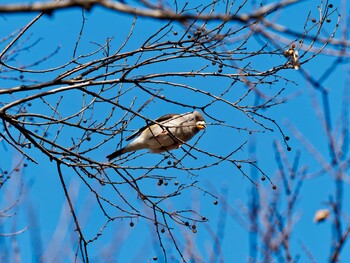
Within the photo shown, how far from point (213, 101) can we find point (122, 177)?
980 millimetres

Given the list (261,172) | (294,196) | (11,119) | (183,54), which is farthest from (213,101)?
(294,196)

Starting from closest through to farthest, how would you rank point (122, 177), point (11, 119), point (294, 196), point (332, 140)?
1. point (332, 140)
2. point (294, 196)
3. point (11, 119)
4. point (122, 177)

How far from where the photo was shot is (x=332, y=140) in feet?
9.19

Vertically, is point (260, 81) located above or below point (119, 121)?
below

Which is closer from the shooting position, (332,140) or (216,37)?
(332,140)

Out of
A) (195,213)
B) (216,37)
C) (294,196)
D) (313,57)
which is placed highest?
(216,37)

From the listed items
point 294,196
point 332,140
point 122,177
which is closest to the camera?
point 332,140

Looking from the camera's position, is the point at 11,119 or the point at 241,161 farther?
the point at 241,161

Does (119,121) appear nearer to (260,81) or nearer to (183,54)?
(183,54)

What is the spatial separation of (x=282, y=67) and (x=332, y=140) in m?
2.40

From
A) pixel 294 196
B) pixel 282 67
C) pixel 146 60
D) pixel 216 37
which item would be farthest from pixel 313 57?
pixel 294 196

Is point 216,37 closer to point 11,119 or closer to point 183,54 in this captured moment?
point 183,54

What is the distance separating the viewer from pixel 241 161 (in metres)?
5.30

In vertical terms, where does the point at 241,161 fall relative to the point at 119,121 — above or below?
below
